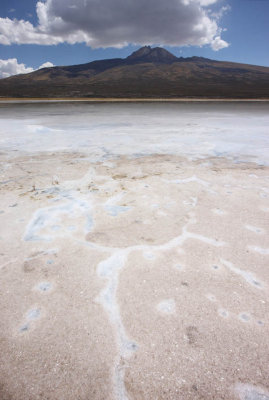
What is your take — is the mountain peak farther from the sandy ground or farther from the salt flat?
the sandy ground

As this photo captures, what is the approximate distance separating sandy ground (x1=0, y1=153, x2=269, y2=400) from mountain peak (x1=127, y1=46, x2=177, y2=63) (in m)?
180

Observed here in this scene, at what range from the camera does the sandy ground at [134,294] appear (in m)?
Result: 1.06

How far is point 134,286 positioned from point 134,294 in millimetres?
66

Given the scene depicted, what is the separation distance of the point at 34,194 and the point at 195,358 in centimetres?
250

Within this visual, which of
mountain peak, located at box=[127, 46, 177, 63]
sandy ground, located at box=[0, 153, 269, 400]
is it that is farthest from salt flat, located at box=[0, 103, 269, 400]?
mountain peak, located at box=[127, 46, 177, 63]

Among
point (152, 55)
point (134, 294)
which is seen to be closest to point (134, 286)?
point (134, 294)

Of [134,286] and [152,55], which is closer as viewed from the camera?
[134,286]

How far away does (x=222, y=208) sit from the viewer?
2520 millimetres

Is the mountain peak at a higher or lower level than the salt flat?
higher

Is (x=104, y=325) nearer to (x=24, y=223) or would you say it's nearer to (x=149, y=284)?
(x=149, y=284)

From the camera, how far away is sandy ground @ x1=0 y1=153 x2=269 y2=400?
1062 mm

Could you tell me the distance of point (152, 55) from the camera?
164 m

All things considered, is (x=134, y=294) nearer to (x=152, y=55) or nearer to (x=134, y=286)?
(x=134, y=286)

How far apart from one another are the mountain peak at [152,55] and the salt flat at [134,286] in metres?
180
